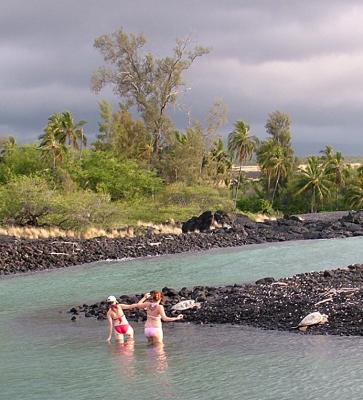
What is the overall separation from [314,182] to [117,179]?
26730mm

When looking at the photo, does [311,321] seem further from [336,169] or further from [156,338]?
[336,169]

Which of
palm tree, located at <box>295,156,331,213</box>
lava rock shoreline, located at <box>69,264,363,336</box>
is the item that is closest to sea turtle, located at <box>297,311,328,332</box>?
lava rock shoreline, located at <box>69,264,363,336</box>

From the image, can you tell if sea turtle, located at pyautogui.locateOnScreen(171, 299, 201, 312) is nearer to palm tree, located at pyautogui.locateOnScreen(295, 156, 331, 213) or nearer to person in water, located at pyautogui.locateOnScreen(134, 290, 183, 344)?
person in water, located at pyautogui.locateOnScreen(134, 290, 183, 344)

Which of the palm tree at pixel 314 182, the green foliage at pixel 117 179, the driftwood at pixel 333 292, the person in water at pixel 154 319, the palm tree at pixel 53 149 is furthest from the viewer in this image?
the palm tree at pixel 314 182

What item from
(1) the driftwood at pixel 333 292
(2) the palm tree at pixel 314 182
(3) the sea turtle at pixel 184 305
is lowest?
(3) the sea turtle at pixel 184 305

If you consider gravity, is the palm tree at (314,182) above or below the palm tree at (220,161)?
below

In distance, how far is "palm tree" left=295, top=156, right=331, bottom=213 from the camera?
269ft

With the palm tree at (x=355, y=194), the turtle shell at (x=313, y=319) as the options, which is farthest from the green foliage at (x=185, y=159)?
the turtle shell at (x=313, y=319)

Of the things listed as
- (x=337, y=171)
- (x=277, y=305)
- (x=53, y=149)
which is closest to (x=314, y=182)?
(x=337, y=171)

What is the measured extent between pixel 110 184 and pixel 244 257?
3044 cm

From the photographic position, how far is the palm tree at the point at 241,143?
8500cm

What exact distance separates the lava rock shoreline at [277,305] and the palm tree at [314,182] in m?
→ 58.9

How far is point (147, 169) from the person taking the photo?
233 feet

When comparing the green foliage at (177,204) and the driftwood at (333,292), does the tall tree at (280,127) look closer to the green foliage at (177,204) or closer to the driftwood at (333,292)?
the green foliage at (177,204)
